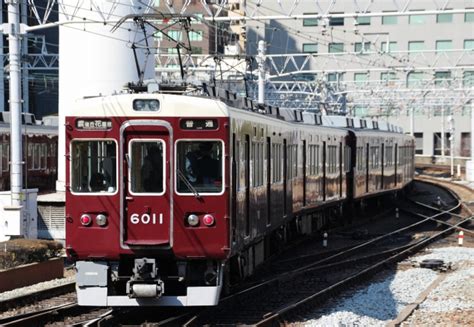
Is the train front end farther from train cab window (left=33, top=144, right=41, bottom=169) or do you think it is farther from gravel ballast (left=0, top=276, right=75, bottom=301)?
train cab window (left=33, top=144, right=41, bottom=169)

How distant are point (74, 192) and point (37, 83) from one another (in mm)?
40739

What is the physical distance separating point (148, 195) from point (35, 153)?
58.5 ft

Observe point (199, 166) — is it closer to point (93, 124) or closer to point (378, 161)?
point (93, 124)

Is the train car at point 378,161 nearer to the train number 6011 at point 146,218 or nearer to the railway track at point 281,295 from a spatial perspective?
the railway track at point 281,295

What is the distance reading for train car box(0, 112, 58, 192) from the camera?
2620 centimetres

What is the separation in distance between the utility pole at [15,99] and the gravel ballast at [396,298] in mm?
7289

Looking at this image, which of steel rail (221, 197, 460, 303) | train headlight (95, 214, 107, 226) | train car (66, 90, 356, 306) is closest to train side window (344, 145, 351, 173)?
steel rail (221, 197, 460, 303)

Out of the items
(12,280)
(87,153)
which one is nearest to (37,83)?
(12,280)

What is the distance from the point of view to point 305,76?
227 feet

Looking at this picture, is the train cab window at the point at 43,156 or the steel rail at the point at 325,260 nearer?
the steel rail at the point at 325,260

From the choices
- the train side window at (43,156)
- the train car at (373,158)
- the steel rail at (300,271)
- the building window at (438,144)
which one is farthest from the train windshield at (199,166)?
the building window at (438,144)

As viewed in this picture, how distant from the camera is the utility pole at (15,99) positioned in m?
18.7

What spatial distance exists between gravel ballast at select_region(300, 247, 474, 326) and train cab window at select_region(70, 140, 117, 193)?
305cm

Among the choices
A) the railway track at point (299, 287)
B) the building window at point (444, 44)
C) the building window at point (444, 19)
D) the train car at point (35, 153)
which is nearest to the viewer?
the railway track at point (299, 287)
